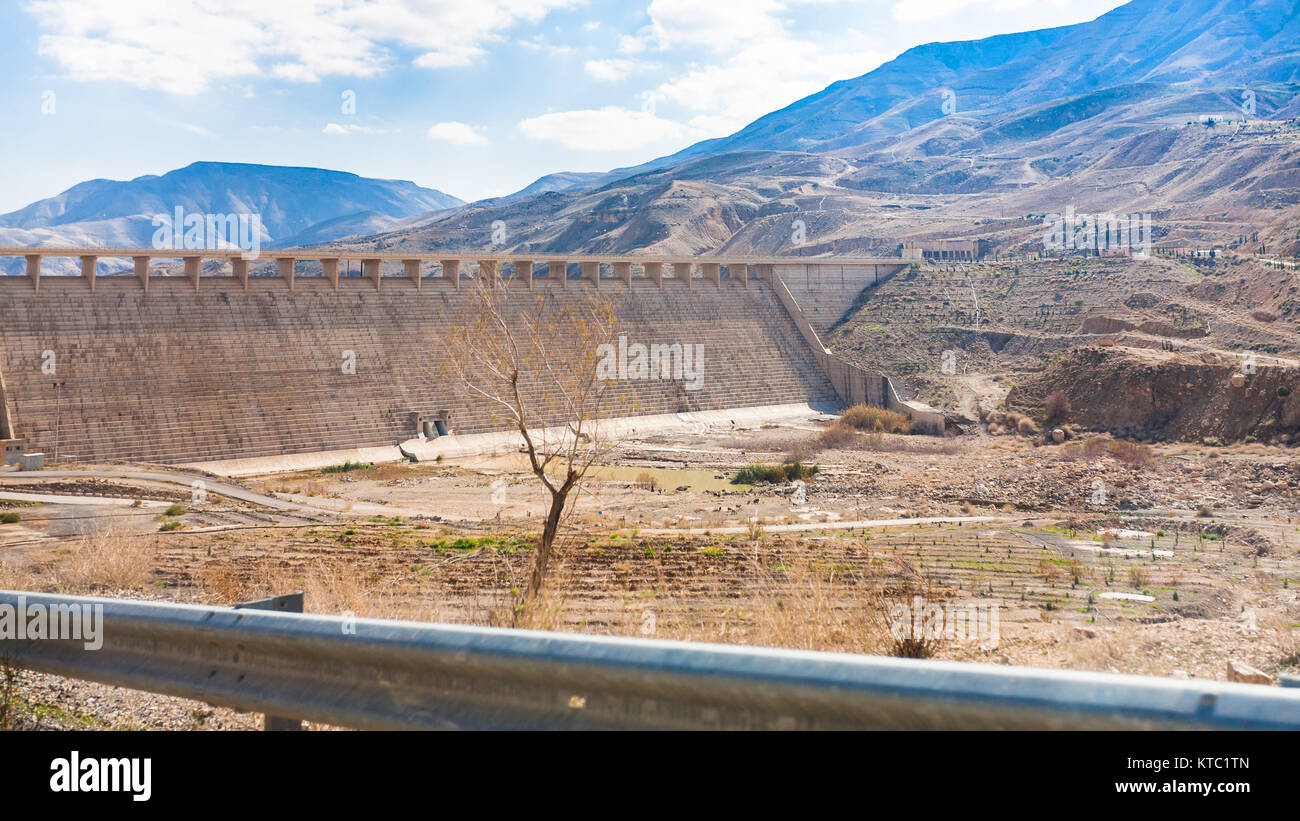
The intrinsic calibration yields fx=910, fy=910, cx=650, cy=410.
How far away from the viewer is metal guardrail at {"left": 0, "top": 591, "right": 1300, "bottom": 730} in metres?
2.44

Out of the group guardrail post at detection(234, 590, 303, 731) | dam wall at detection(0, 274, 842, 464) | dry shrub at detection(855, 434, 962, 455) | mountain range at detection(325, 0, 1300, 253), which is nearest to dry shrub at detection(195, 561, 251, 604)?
guardrail post at detection(234, 590, 303, 731)

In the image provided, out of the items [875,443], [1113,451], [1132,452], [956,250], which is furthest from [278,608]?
[956,250]

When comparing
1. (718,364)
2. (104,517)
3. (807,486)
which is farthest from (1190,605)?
(718,364)

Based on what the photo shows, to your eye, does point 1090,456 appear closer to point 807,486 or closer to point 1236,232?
point 807,486

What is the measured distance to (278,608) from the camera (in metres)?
4.15

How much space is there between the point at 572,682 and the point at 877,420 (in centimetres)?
4073

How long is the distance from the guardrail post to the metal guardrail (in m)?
0.14

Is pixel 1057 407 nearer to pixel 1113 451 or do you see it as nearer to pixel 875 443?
pixel 1113 451

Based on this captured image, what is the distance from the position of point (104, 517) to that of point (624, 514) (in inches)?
489

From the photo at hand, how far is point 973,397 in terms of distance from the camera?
4278 cm

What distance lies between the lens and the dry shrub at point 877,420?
41.8 metres

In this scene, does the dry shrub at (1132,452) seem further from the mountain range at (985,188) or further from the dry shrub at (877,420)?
the mountain range at (985,188)

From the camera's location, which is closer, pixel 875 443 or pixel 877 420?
pixel 875 443

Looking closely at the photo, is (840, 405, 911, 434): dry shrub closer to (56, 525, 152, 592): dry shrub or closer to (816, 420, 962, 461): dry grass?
(816, 420, 962, 461): dry grass
